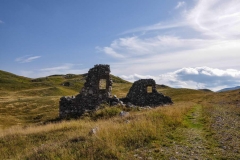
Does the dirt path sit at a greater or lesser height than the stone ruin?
lesser

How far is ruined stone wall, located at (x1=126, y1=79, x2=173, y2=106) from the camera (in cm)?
3260

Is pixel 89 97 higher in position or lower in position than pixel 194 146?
higher

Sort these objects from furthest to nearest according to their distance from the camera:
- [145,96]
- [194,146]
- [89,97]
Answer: [145,96], [89,97], [194,146]

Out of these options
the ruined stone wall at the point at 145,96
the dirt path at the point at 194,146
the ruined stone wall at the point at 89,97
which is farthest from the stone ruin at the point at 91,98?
the dirt path at the point at 194,146

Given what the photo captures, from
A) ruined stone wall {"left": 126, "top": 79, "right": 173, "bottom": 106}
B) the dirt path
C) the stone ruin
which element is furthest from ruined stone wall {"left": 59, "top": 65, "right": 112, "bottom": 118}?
the dirt path

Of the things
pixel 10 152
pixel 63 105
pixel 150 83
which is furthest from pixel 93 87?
→ pixel 10 152

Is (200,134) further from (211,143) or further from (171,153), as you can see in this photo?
(171,153)

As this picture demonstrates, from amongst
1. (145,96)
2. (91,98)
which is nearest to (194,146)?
(91,98)

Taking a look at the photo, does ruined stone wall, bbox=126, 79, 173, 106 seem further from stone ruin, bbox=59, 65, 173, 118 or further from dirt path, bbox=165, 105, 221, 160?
dirt path, bbox=165, 105, 221, 160

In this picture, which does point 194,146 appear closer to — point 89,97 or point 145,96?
point 89,97

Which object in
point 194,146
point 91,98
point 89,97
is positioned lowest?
point 194,146

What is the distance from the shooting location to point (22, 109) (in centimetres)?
5131

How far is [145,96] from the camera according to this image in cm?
3266

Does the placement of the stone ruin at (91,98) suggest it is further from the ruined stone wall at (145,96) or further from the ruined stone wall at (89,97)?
the ruined stone wall at (145,96)
